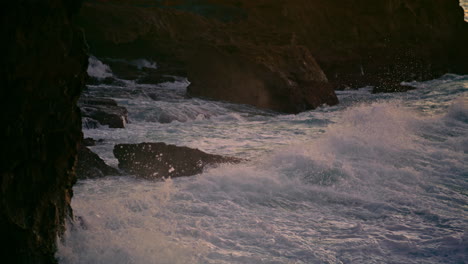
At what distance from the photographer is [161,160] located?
21.0ft

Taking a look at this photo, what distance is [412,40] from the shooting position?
35.7m

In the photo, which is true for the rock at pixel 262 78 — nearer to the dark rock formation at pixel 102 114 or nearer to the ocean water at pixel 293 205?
the dark rock formation at pixel 102 114

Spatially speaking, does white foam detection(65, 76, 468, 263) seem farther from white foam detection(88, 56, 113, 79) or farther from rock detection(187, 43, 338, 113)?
white foam detection(88, 56, 113, 79)

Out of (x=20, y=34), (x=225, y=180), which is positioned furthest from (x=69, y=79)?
(x=225, y=180)

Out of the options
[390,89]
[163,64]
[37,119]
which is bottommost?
[390,89]

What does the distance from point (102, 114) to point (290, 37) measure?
8681 millimetres

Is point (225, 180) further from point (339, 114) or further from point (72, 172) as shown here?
point (339, 114)

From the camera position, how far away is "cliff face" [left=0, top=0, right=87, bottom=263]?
9.57 feet

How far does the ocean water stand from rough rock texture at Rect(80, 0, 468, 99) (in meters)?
5.54

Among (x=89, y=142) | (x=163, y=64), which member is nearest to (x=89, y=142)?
(x=89, y=142)

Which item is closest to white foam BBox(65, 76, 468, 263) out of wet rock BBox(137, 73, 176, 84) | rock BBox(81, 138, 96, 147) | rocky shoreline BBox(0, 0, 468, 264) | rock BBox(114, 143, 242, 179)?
rock BBox(81, 138, 96, 147)

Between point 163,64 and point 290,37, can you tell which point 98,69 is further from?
point 290,37

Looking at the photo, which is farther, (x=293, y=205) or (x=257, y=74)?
(x=257, y=74)

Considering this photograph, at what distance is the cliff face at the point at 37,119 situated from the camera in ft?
9.57
